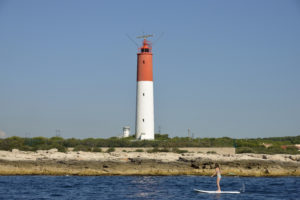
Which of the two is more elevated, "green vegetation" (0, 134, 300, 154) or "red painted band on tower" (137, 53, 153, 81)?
"red painted band on tower" (137, 53, 153, 81)

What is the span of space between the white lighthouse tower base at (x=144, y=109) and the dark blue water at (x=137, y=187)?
40.9 feet

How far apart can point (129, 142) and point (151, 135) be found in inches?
99.9

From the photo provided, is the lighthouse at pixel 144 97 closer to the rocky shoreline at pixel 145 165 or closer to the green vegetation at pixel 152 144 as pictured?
the green vegetation at pixel 152 144

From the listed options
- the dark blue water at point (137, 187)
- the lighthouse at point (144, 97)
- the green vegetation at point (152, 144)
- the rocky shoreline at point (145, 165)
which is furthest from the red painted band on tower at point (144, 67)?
the dark blue water at point (137, 187)

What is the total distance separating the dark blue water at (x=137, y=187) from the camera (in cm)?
2809

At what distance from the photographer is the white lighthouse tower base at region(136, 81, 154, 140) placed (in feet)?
159

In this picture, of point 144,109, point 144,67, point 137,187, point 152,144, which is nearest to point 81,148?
point 152,144

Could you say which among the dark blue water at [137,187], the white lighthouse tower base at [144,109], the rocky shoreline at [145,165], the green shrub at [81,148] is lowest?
the dark blue water at [137,187]

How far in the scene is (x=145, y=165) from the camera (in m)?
38.3

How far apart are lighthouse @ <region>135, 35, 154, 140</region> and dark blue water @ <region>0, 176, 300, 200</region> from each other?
1251cm

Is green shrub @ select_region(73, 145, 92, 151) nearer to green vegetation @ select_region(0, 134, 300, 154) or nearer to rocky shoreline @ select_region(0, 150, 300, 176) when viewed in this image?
green vegetation @ select_region(0, 134, 300, 154)

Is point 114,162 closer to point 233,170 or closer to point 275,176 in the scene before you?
point 233,170

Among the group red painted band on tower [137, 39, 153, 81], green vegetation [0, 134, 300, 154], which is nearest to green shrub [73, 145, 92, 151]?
green vegetation [0, 134, 300, 154]

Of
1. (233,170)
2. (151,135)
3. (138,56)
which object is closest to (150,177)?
(233,170)
